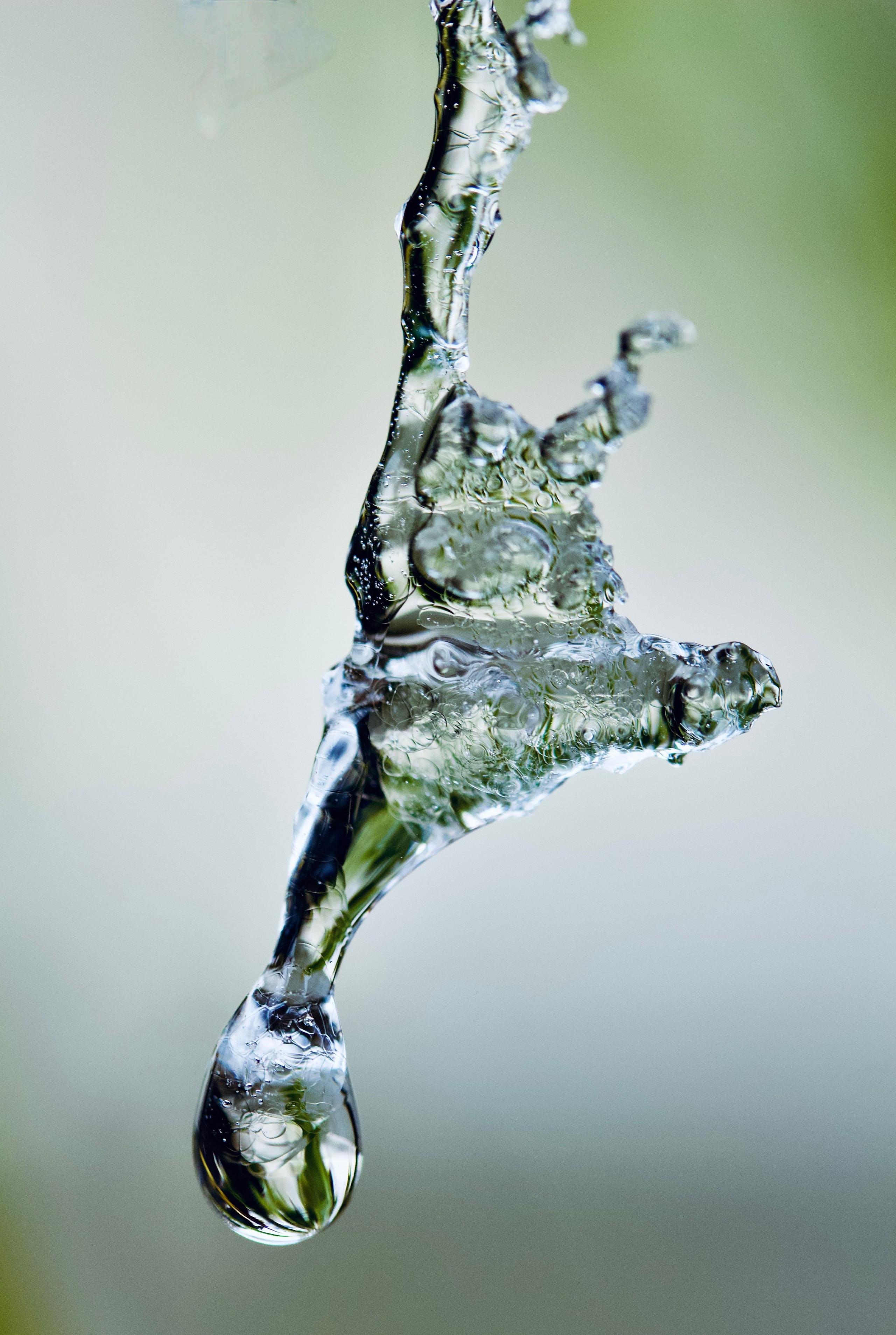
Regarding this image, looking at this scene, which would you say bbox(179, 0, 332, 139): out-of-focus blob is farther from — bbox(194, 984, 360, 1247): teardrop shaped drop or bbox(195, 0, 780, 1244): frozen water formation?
bbox(194, 984, 360, 1247): teardrop shaped drop

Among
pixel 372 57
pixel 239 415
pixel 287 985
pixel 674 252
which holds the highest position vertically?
pixel 372 57

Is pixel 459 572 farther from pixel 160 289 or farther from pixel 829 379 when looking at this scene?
pixel 829 379

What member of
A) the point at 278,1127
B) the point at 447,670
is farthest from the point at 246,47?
the point at 278,1127

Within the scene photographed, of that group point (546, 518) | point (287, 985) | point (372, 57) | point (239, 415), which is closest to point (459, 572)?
point (546, 518)

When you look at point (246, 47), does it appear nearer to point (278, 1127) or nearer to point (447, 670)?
point (447, 670)

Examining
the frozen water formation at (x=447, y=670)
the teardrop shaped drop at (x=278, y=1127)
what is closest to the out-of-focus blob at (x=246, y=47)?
the frozen water formation at (x=447, y=670)

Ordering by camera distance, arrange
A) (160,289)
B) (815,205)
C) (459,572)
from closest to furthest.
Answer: (459,572)
(160,289)
(815,205)

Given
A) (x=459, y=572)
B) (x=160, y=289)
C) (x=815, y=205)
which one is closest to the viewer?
(x=459, y=572)
